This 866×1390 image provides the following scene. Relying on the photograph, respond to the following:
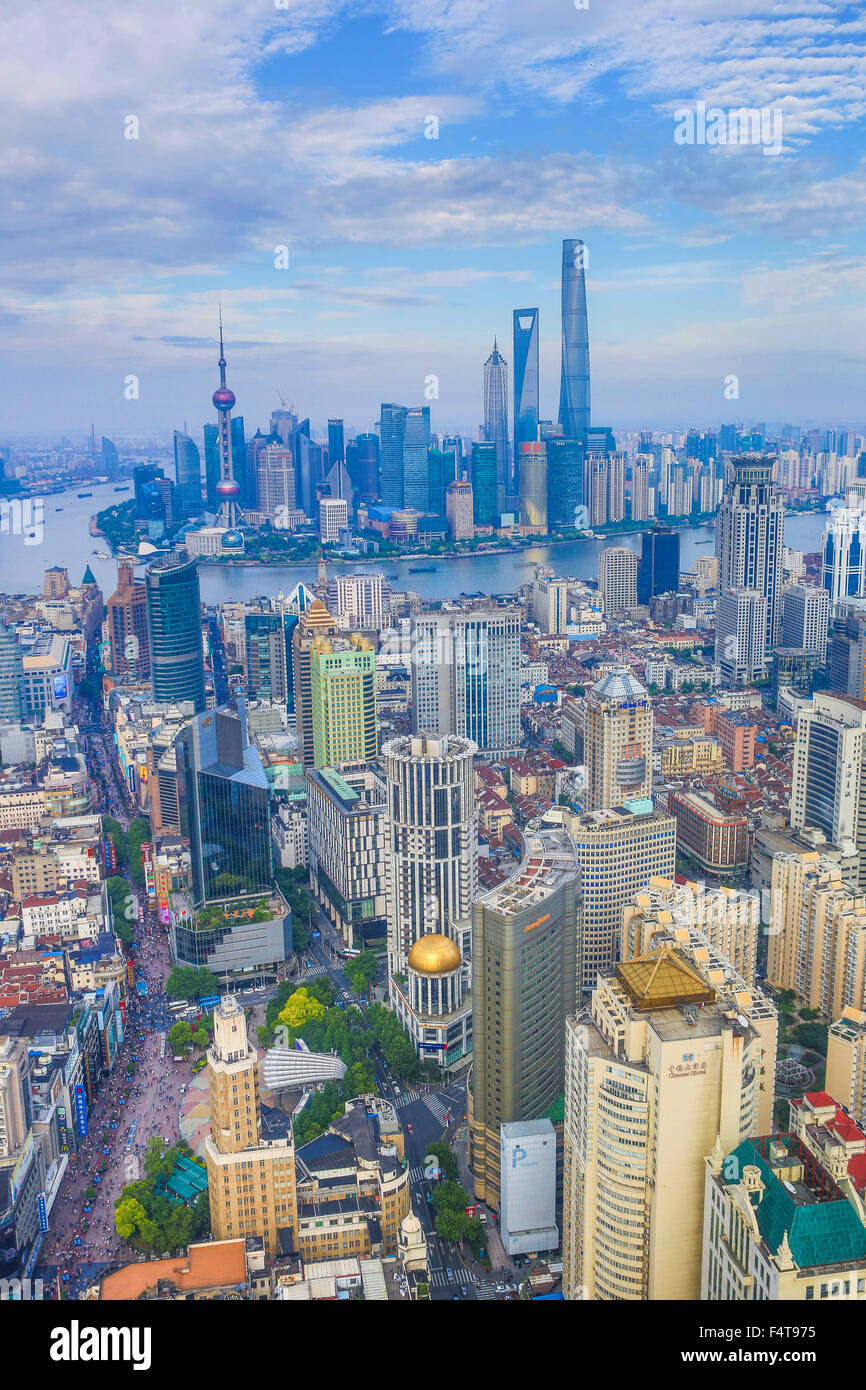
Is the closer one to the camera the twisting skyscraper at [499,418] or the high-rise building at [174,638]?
the high-rise building at [174,638]

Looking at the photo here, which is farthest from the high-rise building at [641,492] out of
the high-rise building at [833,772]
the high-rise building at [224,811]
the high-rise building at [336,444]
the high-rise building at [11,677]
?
the high-rise building at [224,811]

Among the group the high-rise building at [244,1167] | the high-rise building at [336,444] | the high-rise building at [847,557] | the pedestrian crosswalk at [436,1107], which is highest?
the high-rise building at [336,444]

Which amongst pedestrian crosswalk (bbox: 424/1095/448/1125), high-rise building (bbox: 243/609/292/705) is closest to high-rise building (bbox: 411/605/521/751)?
high-rise building (bbox: 243/609/292/705)

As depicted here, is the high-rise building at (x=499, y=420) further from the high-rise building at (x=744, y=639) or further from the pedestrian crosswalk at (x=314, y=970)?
the pedestrian crosswalk at (x=314, y=970)

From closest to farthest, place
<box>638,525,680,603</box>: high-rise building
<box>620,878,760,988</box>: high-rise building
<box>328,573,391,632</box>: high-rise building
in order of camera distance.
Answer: <box>620,878,760,988</box>: high-rise building < <box>328,573,391,632</box>: high-rise building < <box>638,525,680,603</box>: high-rise building

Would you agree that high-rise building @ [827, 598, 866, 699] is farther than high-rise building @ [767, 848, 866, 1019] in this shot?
Yes

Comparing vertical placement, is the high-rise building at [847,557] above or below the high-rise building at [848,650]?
above

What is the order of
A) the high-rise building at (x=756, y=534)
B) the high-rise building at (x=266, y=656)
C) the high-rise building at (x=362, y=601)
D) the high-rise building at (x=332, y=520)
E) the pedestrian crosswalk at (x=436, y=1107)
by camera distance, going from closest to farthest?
the pedestrian crosswalk at (x=436, y=1107) → the high-rise building at (x=266, y=656) → the high-rise building at (x=756, y=534) → the high-rise building at (x=362, y=601) → the high-rise building at (x=332, y=520)

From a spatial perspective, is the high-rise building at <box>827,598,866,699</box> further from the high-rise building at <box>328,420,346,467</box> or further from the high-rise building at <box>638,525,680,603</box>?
the high-rise building at <box>328,420,346,467</box>
